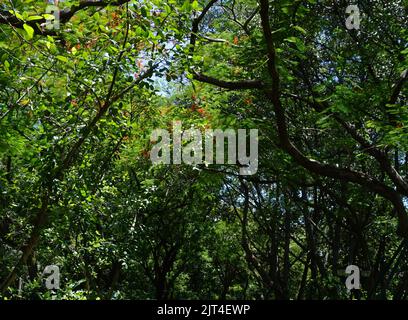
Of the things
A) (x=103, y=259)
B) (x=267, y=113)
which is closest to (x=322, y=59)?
(x=267, y=113)

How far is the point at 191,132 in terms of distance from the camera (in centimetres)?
965

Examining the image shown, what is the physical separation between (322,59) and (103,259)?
6.07 metres

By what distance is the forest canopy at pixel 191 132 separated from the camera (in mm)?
4754

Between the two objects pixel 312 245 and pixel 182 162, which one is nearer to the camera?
pixel 182 162

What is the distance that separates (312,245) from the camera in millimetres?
12711

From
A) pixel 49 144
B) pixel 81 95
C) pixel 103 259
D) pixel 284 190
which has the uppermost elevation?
pixel 284 190

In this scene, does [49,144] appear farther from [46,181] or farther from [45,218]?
[45,218]

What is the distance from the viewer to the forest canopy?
15.6 ft
